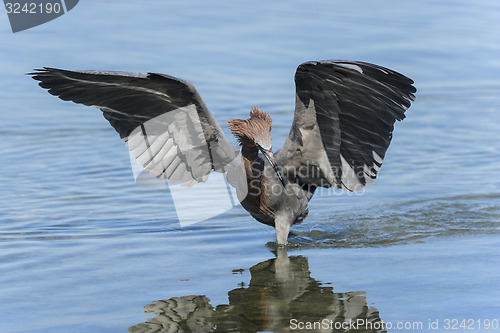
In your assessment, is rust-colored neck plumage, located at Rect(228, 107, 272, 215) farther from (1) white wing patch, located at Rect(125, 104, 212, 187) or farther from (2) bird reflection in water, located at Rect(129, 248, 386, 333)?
(2) bird reflection in water, located at Rect(129, 248, 386, 333)

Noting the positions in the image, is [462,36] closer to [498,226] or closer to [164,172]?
[498,226]

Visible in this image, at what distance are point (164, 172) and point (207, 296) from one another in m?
1.96

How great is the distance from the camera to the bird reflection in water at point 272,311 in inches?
222

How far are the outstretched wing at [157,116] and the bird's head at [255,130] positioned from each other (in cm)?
24

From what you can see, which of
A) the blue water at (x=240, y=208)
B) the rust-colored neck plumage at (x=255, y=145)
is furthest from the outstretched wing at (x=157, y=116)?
the blue water at (x=240, y=208)

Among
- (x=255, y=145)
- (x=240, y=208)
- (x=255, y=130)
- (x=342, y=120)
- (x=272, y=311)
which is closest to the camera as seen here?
(x=272, y=311)

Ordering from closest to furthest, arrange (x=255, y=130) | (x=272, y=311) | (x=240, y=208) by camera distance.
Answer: (x=272, y=311), (x=255, y=130), (x=240, y=208)

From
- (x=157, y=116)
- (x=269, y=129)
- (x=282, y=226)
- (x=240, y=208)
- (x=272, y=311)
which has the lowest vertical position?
(x=272, y=311)

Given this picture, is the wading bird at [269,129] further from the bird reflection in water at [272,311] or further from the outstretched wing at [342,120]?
the bird reflection in water at [272,311]

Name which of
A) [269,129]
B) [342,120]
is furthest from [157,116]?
[342,120]

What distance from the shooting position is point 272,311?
5.93 metres

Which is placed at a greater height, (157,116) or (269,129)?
(157,116)

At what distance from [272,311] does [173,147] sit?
2303 millimetres

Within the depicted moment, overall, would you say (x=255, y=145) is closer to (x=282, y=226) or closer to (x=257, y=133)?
(x=257, y=133)
